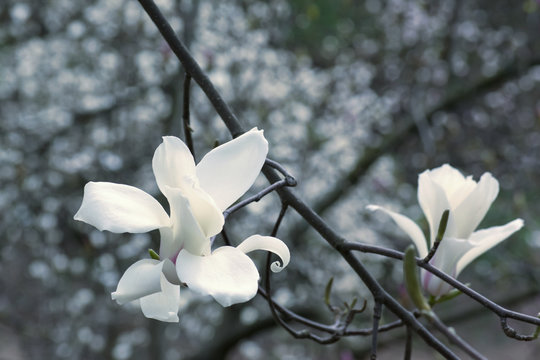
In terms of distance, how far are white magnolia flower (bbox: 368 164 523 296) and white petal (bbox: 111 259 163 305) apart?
1.00 ft

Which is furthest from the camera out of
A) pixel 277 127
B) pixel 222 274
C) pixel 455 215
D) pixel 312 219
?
pixel 277 127

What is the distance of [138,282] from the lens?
0.47 m

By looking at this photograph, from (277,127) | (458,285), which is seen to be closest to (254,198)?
(458,285)

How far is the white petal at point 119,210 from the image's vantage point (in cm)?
47

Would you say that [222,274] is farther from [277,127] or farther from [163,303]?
[277,127]

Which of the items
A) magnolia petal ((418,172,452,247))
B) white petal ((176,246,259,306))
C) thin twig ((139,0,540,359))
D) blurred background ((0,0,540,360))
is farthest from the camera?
blurred background ((0,0,540,360))

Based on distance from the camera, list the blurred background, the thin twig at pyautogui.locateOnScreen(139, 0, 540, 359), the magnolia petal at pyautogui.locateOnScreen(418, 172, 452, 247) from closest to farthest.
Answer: the thin twig at pyautogui.locateOnScreen(139, 0, 540, 359) < the magnolia petal at pyautogui.locateOnScreen(418, 172, 452, 247) < the blurred background

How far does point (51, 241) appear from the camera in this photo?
101 inches

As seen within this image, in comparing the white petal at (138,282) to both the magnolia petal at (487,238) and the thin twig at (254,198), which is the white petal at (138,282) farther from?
the magnolia petal at (487,238)

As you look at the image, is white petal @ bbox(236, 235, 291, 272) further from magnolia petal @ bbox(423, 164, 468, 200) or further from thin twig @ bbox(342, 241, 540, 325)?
magnolia petal @ bbox(423, 164, 468, 200)

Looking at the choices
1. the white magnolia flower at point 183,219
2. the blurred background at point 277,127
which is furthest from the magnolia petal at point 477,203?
the blurred background at point 277,127

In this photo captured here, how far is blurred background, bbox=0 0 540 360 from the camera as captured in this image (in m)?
2.40

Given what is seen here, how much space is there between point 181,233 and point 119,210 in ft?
0.17

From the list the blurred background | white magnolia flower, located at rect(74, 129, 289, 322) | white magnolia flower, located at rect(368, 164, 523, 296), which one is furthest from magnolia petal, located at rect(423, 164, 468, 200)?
the blurred background
